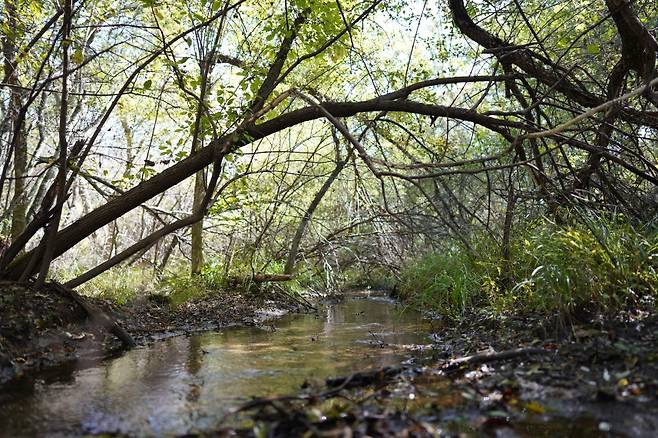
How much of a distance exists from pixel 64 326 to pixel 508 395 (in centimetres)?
479

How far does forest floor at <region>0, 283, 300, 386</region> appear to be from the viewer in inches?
188

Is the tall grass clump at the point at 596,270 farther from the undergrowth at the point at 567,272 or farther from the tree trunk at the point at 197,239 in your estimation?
the tree trunk at the point at 197,239

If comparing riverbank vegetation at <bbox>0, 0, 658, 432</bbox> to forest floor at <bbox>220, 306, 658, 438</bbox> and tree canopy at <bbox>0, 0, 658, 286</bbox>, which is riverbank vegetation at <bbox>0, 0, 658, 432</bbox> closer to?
tree canopy at <bbox>0, 0, 658, 286</bbox>

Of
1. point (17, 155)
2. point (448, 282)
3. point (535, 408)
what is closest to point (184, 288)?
point (17, 155)

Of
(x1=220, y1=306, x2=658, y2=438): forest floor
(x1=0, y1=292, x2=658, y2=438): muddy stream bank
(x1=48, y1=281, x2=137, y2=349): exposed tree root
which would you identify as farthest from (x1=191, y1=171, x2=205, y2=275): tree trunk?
(x1=220, y1=306, x2=658, y2=438): forest floor

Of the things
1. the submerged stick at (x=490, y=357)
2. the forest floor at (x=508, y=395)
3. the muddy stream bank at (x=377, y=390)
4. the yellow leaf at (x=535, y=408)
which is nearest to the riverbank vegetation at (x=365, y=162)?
the forest floor at (x=508, y=395)

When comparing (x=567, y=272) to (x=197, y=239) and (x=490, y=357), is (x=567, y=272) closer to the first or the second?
(x=490, y=357)

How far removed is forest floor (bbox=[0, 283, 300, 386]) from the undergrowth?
353 centimetres

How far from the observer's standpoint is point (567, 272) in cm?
470

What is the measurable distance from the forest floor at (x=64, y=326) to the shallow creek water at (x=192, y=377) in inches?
16.3

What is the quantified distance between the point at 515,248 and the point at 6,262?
6212 millimetres

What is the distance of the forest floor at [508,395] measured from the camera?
2600 millimetres

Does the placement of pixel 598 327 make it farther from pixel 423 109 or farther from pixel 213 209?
pixel 213 209

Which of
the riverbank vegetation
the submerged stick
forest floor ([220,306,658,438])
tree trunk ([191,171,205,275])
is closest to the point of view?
forest floor ([220,306,658,438])
